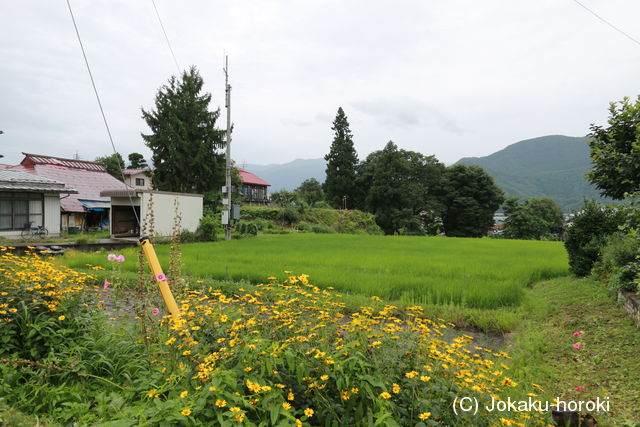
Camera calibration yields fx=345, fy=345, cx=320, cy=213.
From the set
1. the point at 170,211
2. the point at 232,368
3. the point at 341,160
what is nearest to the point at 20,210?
the point at 170,211

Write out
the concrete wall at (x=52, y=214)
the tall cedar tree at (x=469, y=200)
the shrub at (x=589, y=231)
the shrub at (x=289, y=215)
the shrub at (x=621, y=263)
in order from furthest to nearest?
the tall cedar tree at (x=469, y=200)
the shrub at (x=289, y=215)
the concrete wall at (x=52, y=214)
the shrub at (x=589, y=231)
the shrub at (x=621, y=263)

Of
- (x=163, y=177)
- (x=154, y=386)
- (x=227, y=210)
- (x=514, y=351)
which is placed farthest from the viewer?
(x=163, y=177)

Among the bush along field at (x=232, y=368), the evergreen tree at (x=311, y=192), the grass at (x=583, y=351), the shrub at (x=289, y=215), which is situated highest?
the evergreen tree at (x=311, y=192)

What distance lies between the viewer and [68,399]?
2.60 metres

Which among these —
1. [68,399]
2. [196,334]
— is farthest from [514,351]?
[68,399]

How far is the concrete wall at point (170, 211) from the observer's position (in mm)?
16375

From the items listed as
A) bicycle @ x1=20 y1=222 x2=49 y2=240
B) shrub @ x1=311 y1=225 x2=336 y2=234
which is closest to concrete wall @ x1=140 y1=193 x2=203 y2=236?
bicycle @ x1=20 y1=222 x2=49 y2=240

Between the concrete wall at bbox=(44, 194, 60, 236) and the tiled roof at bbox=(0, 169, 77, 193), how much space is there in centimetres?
69

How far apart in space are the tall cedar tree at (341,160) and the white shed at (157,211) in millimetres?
26014

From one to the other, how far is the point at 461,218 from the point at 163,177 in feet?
108

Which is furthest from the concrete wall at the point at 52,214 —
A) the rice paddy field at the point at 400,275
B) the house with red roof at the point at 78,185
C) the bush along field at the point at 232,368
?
the bush along field at the point at 232,368

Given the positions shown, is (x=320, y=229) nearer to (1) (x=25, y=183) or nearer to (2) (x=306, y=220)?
(2) (x=306, y=220)

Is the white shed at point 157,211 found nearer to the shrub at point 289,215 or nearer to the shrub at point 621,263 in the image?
the shrub at point 289,215

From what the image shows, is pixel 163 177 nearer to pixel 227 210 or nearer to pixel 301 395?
pixel 227 210
